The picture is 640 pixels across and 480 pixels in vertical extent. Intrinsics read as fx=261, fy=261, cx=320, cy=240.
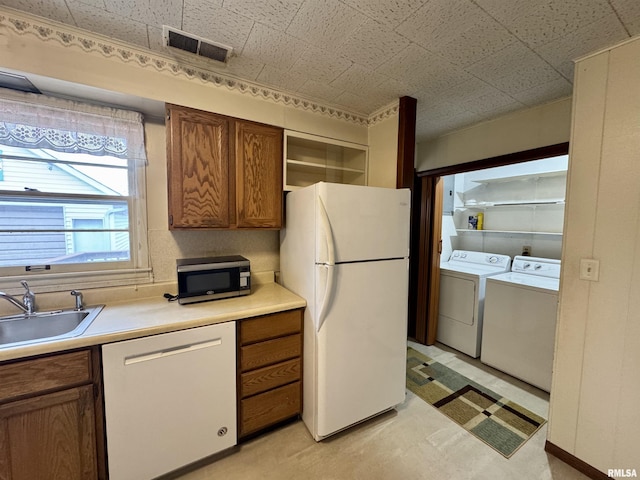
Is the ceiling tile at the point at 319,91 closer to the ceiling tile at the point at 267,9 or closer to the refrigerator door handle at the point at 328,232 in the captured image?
the ceiling tile at the point at 267,9

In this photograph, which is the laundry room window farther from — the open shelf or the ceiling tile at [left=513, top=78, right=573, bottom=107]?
the ceiling tile at [left=513, top=78, right=573, bottom=107]

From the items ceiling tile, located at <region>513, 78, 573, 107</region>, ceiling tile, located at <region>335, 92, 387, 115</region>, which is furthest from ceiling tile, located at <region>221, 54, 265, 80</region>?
ceiling tile, located at <region>513, 78, 573, 107</region>

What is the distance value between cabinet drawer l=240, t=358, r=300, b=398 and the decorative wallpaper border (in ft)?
6.23

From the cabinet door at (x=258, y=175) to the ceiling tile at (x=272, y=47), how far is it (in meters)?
0.42

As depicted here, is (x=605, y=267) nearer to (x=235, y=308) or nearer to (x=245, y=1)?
(x=235, y=308)

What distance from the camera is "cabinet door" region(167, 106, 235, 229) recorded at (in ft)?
5.44

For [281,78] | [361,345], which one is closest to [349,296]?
[361,345]

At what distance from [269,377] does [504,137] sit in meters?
2.70

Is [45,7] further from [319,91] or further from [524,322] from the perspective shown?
[524,322]

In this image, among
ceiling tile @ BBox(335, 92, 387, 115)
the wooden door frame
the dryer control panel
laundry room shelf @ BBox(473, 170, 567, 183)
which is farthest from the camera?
the wooden door frame

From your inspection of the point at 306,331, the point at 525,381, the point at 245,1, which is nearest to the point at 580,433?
the point at 525,381

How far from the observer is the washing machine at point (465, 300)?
2.71 metres

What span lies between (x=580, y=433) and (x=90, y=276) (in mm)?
3138

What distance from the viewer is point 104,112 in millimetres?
1660
